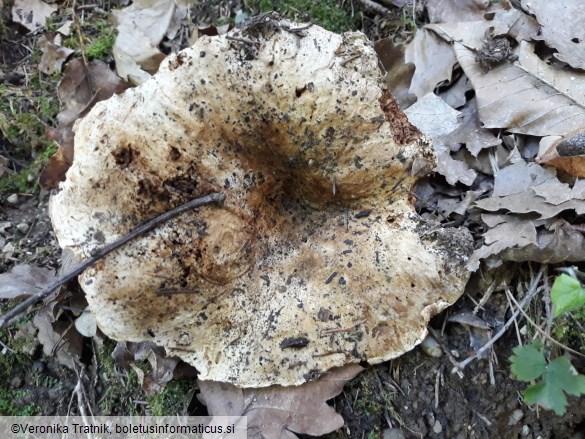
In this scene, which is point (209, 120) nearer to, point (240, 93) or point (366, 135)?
point (240, 93)

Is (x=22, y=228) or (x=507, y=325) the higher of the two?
(x=507, y=325)

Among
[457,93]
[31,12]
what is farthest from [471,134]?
[31,12]

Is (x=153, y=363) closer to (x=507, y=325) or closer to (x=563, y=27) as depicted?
(x=507, y=325)

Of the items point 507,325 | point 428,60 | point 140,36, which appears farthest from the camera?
point 140,36

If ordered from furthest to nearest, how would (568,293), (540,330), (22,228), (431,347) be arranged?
(22,228)
(431,347)
(540,330)
(568,293)

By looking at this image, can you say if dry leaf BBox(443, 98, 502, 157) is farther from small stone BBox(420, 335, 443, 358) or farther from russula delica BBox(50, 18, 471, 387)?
small stone BBox(420, 335, 443, 358)

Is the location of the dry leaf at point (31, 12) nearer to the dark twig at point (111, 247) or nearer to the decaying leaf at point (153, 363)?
the dark twig at point (111, 247)

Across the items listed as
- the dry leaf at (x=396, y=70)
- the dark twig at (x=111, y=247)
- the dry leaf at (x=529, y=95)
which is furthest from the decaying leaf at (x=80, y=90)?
the dry leaf at (x=529, y=95)
